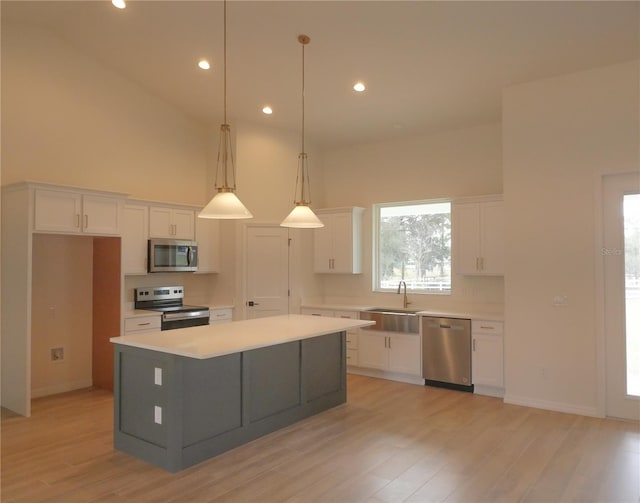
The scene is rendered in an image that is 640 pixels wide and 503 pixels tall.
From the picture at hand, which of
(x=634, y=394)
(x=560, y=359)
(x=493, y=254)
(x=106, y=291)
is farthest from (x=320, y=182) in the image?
(x=634, y=394)

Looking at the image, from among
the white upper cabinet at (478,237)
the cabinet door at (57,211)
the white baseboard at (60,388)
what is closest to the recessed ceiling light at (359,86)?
the white upper cabinet at (478,237)

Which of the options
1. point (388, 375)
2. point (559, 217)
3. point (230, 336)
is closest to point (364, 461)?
point (230, 336)

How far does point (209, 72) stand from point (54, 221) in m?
2.48

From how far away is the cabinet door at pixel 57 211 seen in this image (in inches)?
190

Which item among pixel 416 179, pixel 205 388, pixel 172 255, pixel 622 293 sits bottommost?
pixel 205 388

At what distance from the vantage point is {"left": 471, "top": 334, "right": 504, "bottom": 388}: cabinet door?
5402 millimetres

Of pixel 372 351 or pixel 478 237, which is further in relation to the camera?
pixel 372 351

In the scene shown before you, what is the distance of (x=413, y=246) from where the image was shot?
695 cm

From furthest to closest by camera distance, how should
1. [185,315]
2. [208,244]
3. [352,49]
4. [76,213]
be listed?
[208,244] < [185,315] < [76,213] < [352,49]

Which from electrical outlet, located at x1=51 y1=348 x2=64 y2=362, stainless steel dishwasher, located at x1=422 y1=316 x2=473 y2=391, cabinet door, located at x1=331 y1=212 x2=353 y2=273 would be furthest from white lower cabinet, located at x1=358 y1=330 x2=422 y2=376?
electrical outlet, located at x1=51 y1=348 x2=64 y2=362

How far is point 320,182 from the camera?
7746 millimetres

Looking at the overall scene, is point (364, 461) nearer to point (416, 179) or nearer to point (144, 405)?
point (144, 405)

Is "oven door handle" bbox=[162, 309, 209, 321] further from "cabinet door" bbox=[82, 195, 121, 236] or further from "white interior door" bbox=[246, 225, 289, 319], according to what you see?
"cabinet door" bbox=[82, 195, 121, 236]

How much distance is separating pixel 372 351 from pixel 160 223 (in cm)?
330
